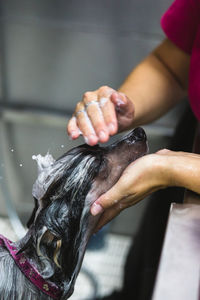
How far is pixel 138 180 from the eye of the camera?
79 cm

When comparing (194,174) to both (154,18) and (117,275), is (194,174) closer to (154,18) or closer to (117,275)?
(117,275)

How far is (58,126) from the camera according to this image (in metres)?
1.32

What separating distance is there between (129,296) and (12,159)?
46cm

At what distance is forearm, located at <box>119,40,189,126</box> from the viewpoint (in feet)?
3.75

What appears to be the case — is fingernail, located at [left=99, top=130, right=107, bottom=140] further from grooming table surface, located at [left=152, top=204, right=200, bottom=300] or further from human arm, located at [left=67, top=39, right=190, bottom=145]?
grooming table surface, located at [left=152, top=204, right=200, bottom=300]

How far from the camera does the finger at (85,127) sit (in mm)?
841

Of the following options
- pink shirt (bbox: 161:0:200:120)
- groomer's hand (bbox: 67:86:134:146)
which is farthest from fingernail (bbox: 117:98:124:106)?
pink shirt (bbox: 161:0:200:120)

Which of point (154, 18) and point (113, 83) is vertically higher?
point (154, 18)

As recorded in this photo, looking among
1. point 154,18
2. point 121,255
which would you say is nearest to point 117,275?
point 121,255

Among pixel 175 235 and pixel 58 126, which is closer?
pixel 175 235

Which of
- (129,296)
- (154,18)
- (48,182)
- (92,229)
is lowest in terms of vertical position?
(129,296)

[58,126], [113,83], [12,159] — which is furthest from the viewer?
[113,83]

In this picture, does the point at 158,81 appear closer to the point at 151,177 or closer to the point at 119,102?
the point at 119,102

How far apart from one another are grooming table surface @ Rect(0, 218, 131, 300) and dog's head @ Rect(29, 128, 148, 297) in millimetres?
130
